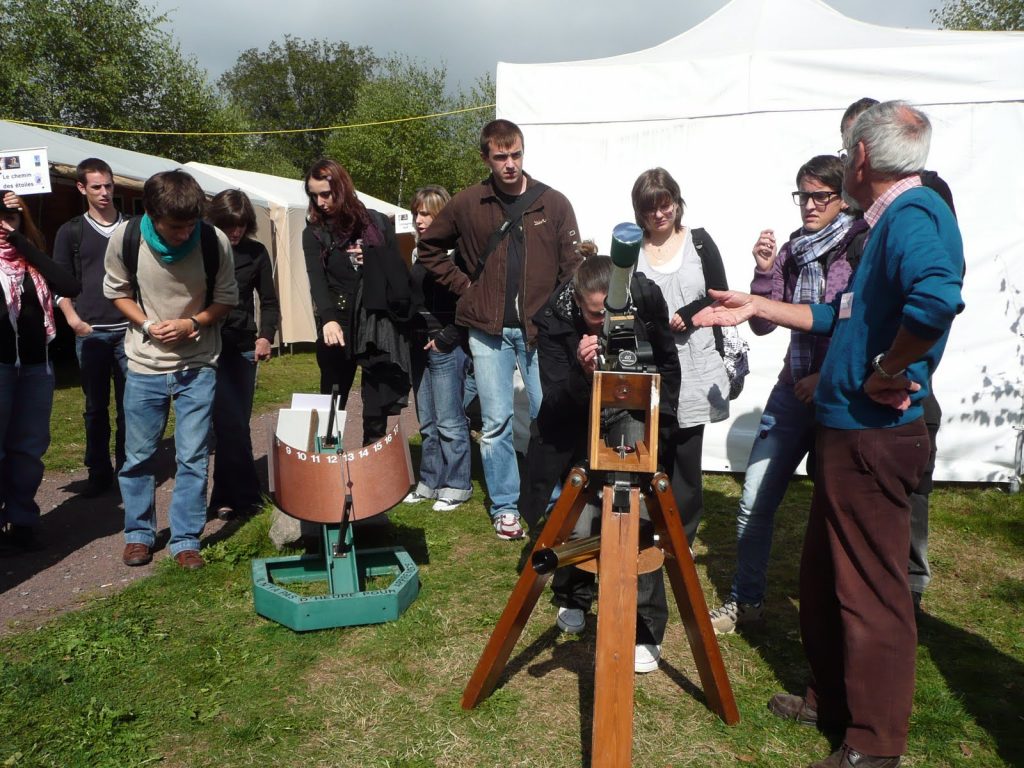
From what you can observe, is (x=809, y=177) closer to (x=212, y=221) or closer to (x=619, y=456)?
(x=619, y=456)

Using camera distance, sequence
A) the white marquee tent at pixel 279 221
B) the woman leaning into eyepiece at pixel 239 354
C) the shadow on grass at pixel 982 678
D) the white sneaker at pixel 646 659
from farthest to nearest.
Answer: the white marquee tent at pixel 279 221 < the woman leaning into eyepiece at pixel 239 354 < the white sneaker at pixel 646 659 < the shadow on grass at pixel 982 678

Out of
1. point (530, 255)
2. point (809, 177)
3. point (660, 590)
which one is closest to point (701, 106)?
point (530, 255)

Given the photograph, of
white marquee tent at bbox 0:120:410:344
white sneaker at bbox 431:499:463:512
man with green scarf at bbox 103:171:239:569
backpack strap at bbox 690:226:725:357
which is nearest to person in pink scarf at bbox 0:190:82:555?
man with green scarf at bbox 103:171:239:569

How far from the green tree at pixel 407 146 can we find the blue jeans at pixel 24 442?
25.5 meters

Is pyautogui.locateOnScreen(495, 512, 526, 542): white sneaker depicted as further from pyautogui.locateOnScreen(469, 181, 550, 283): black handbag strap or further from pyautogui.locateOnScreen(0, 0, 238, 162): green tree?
pyautogui.locateOnScreen(0, 0, 238, 162): green tree

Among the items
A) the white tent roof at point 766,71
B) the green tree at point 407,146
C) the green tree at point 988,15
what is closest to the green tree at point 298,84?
the green tree at point 407,146

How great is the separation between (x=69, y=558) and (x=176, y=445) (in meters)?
1.00

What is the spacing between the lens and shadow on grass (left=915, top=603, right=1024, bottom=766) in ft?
9.53

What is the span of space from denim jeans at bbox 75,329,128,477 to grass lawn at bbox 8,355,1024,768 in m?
1.82

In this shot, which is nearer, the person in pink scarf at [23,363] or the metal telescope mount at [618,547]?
the metal telescope mount at [618,547]

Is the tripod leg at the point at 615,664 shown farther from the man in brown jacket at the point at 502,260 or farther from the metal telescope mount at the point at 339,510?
the man in brown jacket at the point at 502,260

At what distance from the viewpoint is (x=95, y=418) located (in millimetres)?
5668

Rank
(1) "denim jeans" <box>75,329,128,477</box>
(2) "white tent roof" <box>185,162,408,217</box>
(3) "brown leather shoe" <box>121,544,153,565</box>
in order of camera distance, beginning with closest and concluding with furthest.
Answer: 1. (3) "brown leather shoe" <box>121,544,153,565</box>
2. (1) "denim jeans" <box>75,329,128,477</box>
3. (2) "white tent roof" <box>185,162,408,217</box>

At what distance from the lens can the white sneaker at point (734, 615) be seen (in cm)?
365
